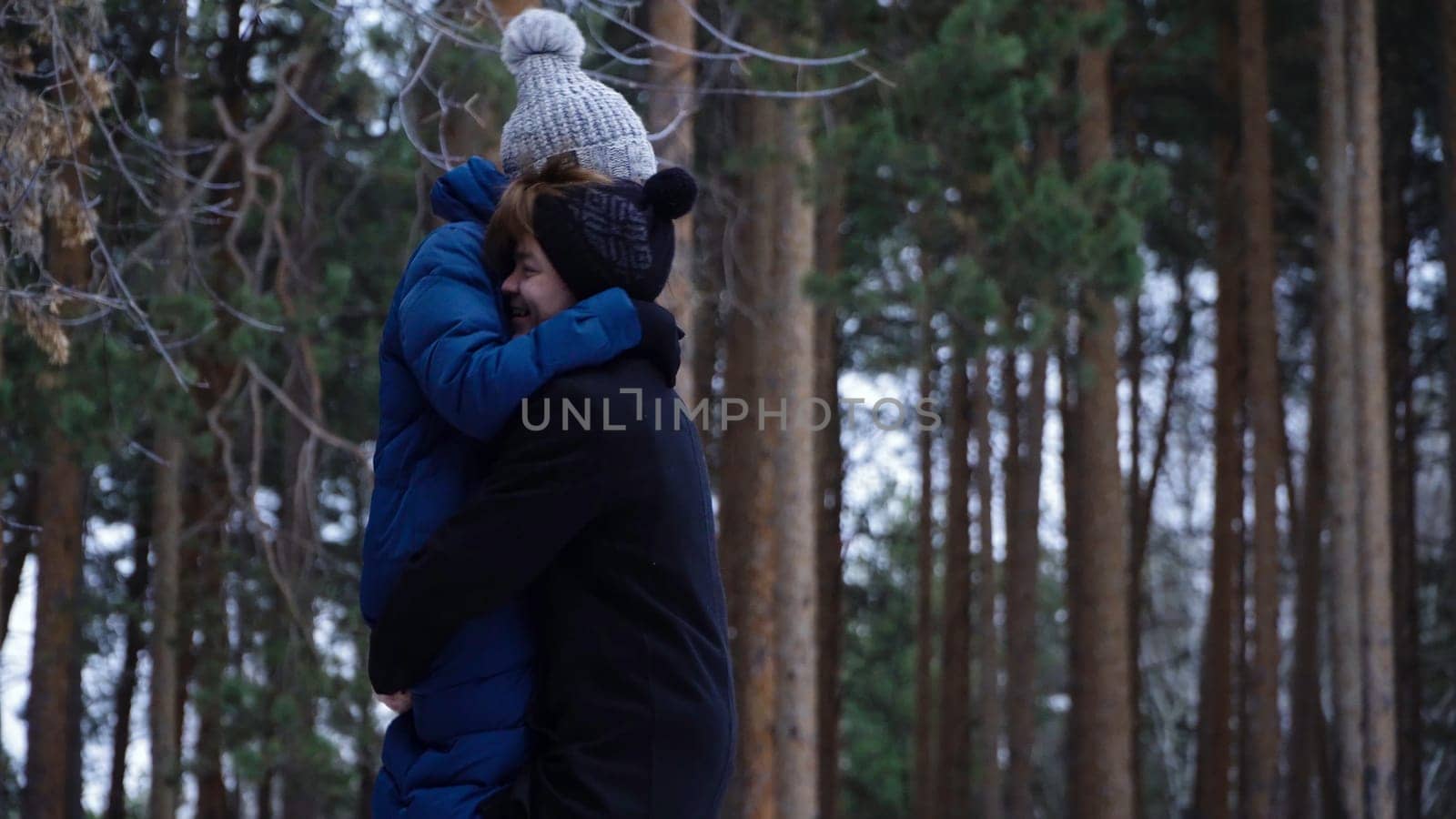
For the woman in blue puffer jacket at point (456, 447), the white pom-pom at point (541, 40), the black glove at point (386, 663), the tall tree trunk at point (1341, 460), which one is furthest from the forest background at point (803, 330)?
the black glove at point (386, 663)

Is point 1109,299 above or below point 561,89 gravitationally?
above

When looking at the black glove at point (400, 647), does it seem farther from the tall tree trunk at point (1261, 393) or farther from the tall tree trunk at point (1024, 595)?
the tall tree trunk at point (1024, 595)

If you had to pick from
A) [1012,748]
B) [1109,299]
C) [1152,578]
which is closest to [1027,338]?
[1109,299]

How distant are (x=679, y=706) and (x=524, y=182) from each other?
30.6 inches

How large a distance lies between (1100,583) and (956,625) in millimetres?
6132

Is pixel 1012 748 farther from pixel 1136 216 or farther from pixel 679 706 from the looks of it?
pixel 679 706

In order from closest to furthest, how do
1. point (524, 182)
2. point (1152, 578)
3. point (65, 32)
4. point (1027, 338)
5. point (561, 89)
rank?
point (524, 182)
point (561, 89)
point (65, 32)
point (1027, 338)
point (1152, 578)

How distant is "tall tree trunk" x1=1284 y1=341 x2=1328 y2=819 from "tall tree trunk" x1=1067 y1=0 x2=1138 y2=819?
5.14 metres

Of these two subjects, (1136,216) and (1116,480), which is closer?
(1136,216)

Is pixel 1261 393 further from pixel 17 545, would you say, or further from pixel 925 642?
pixel 17 545

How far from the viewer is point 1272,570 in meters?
14.6

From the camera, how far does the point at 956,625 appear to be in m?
17.9

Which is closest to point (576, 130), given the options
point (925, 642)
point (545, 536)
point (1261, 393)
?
point (545, 536)

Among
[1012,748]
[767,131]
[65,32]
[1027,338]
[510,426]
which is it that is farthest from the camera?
[1012,748]
